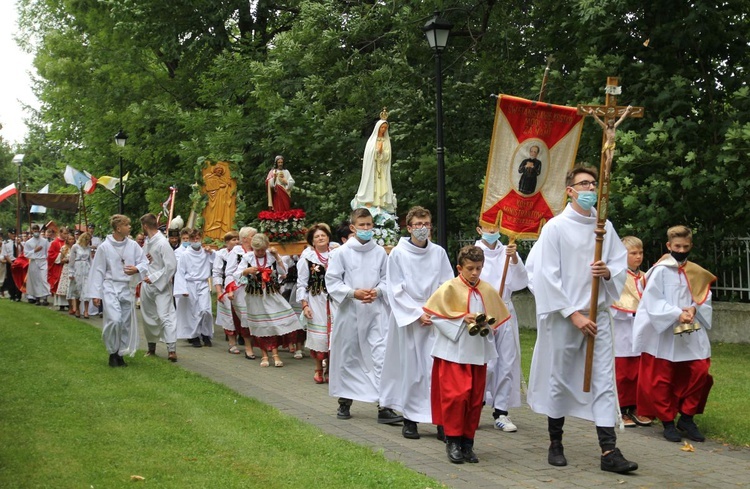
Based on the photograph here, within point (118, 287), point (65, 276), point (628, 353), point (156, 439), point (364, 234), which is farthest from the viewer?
point (65, 276)

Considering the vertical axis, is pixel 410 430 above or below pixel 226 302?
below

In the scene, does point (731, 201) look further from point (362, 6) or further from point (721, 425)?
point (362, 6)

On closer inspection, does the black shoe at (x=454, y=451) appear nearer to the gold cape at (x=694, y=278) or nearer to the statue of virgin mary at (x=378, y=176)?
the gold cape at (x=694, y=278)

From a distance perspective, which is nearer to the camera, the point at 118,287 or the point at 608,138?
the point at 608,138

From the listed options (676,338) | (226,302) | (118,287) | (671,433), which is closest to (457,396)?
(671,433)

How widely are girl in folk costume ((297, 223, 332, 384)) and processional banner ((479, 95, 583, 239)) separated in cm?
336

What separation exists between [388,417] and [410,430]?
2.88 feet

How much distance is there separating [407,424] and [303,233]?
25.3ft

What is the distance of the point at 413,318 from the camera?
9.06 metres

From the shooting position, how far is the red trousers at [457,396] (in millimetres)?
7883

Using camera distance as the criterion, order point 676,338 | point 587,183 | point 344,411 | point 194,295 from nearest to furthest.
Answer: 1. point 587,183
2. point 676,338
3. point 344,411
4. point 194,295

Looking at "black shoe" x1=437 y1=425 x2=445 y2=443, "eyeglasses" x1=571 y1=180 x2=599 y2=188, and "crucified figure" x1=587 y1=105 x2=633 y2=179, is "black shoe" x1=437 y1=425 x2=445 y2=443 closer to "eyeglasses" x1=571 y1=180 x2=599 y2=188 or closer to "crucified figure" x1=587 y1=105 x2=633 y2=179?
"eyeglasses" x1=571 y1=180 x2=599 y2=188

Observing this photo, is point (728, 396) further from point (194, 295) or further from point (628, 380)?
point (194, 295)

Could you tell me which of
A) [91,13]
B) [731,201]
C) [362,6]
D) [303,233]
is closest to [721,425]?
[731,201]
